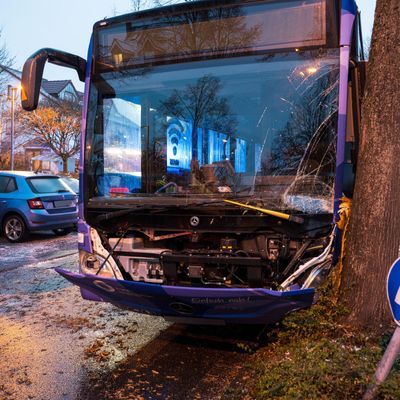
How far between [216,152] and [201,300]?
1431mm

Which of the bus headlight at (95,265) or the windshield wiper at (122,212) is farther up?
the windshield wiper at (122,212)

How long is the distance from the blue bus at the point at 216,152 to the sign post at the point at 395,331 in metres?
0.97

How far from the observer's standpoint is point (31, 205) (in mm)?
11617

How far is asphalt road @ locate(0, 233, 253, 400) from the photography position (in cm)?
399

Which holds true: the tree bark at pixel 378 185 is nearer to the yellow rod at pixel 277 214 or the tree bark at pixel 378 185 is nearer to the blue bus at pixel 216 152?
the blue bus at pixel 216 152

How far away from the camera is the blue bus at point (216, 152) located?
401cm

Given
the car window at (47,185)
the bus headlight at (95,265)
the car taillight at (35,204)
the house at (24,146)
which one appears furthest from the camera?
the house at (24,146)

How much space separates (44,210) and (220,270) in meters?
8.64

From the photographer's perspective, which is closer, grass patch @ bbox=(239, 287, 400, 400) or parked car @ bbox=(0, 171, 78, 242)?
grass patch @ bbox=(239, 287, 400, 400)

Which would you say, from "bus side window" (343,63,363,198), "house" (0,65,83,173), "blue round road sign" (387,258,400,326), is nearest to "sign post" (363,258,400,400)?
"blue round road sign" (387,258,400,326)

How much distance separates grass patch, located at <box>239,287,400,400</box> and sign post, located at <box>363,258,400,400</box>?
87 mm

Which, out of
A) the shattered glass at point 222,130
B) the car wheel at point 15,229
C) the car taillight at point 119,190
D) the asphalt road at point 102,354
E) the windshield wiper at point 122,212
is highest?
the shattered glass at point 222,130

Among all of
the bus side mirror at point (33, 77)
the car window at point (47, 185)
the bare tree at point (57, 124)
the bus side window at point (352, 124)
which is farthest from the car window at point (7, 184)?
the bare tree at point (57, 124)

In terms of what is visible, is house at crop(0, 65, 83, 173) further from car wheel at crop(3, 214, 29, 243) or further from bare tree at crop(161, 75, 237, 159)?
bare tree at crop(161, 75, 237, 159)
